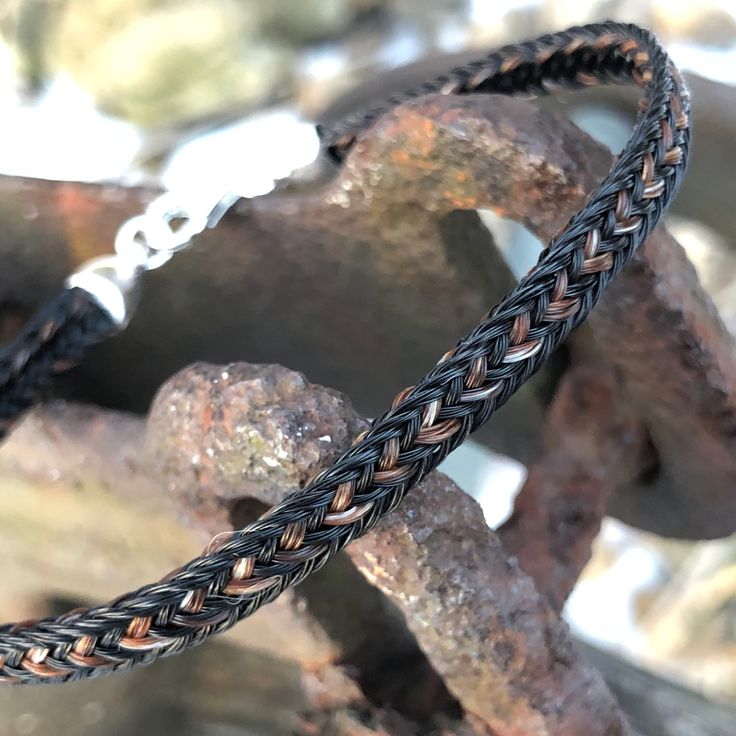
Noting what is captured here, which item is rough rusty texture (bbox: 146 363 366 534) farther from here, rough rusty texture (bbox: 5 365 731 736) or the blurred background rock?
the blurred background rock

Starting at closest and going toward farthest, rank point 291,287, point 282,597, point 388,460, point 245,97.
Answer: point 388,460 → point 282,597 → point 291,287 → point 245,97

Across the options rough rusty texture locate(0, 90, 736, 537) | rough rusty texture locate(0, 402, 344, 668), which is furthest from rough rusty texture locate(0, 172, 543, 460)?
rough rusty texture locate(0, 402, 344, 668)

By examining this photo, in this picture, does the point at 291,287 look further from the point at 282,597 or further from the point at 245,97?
the point at 245,97

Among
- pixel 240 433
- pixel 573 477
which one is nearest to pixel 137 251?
pixel 240 433

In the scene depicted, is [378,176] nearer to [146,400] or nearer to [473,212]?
[473,212]

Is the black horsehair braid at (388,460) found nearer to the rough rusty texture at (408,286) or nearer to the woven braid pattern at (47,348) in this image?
the rough rusty texture at (408,286)

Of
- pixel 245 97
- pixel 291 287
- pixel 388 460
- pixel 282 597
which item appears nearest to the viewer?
pixel 388 460

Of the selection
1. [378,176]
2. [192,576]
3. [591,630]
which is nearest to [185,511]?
[192,576]
